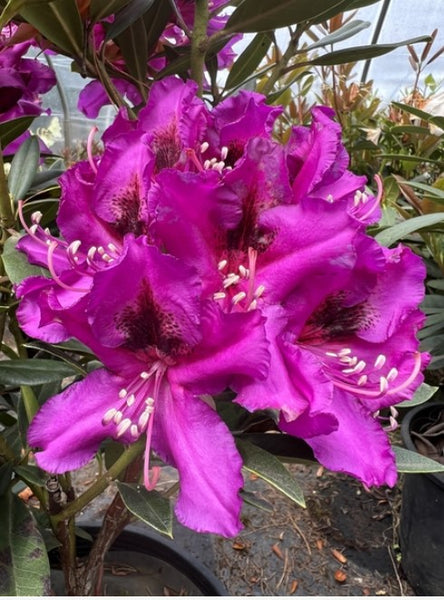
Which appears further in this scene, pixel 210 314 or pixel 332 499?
pixel 332 499

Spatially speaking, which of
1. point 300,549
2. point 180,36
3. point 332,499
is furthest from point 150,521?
point 332,499

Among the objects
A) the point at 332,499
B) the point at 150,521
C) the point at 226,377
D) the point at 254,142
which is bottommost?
the point at 332,499

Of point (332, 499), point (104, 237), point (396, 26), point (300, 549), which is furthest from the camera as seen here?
point (396, 26)

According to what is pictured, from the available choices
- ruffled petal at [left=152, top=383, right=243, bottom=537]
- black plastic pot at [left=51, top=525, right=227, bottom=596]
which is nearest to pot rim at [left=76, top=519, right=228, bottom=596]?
black plastic pot at [left=51, top=525, right=227, bottom=596]

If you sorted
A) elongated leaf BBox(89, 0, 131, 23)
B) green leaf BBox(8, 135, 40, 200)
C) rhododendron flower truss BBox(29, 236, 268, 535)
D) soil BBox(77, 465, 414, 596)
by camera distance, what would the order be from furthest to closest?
1. soil BBox(77, 465, 414, 596)
2. green leaf BBox(8, 135, 40, 200)
3. elongated leaf BBox(89, 0, 131, 23)
4. rhododendron flower truss BBox(29, 236, 268, 535)

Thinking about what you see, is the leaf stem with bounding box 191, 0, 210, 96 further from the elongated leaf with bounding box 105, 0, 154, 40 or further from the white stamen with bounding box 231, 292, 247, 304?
the white stamen with bounding box 231, 292, 247, 304

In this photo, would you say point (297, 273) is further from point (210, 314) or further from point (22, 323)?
point (22, 323)
